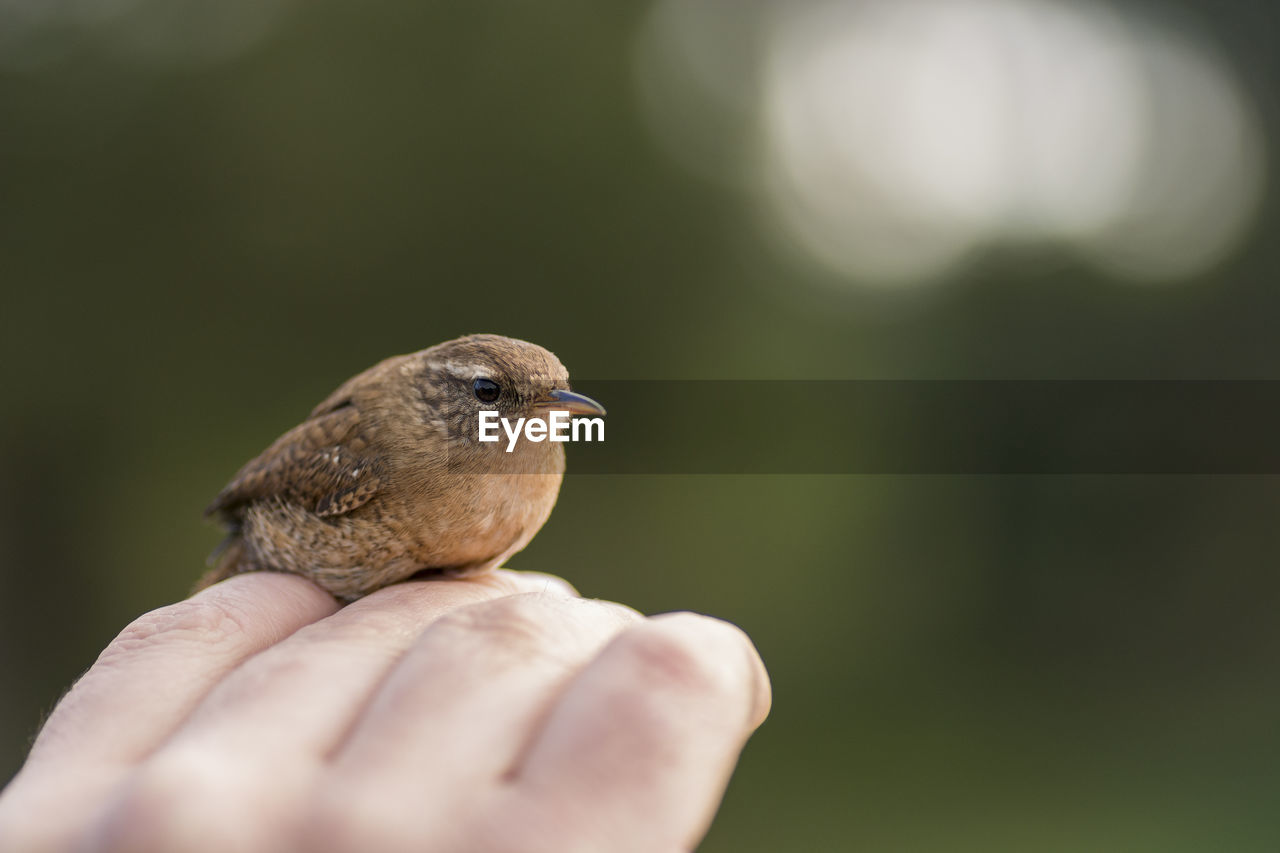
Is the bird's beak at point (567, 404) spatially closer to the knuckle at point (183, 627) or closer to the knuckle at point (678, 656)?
the knuckle at point (183, 627)

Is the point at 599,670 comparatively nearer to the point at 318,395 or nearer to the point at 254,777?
the point at 254,777

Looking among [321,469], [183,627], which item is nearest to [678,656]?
[183,627]

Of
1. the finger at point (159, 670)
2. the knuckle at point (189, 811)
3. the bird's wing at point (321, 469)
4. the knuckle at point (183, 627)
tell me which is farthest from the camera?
the bird's wing at point (321, 469)

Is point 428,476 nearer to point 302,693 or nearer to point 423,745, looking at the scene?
point 302,693

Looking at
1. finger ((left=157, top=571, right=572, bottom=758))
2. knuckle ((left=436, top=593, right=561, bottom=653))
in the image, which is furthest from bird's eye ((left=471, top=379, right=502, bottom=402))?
knuckle ((left=436, top=593, right=561, bottom=653))

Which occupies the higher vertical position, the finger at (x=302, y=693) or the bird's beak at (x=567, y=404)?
the bird's beak at (x=567, y=404)

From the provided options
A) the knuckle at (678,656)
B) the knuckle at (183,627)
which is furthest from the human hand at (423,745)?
the knuckle at (183,627)

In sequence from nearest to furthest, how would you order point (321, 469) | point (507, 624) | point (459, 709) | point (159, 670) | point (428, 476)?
point (459, 709) < point (507, 624) < point (159, 670) < point (428, 476) < point (321, 469)
